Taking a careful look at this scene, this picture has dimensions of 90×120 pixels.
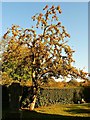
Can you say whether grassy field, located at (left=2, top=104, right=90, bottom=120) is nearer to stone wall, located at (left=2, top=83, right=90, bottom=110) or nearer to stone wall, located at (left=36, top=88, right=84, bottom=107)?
stone wall, located at (left=2, top=83, right=90, bottom=110)

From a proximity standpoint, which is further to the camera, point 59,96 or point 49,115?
point 59,96

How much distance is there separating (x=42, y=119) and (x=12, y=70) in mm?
23849

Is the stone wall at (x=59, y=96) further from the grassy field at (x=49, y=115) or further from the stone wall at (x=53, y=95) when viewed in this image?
the grassy field at (x=49, y=115)

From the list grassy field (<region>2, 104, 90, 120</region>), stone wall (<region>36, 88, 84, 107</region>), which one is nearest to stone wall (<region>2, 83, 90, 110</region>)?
stone wall (<region>36, 88, 84, 107</region>)

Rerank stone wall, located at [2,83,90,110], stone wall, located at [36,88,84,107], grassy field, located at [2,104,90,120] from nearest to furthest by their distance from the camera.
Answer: grassy field, located at [2,104,90,120] < stone wall, located at [2,83,90,110] < stone wall, located at [36,88,84,107]

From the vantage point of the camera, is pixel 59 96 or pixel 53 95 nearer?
pixel 53 95

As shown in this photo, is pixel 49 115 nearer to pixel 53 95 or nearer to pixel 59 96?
pixel 53 95

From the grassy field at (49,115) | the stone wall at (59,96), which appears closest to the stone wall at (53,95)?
the stone wall at (59,96)

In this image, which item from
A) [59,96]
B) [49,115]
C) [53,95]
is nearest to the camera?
[49,115]

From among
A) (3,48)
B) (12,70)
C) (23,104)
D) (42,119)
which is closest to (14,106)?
(42,119)

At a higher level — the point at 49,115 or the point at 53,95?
the point at 53,95

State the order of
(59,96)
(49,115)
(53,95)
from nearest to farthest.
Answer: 1. (49,115)
2. (53,95)
3. (59,96)

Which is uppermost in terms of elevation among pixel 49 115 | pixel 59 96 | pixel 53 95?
pixel 53 95

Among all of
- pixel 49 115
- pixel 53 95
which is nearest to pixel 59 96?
pixel 53 95
